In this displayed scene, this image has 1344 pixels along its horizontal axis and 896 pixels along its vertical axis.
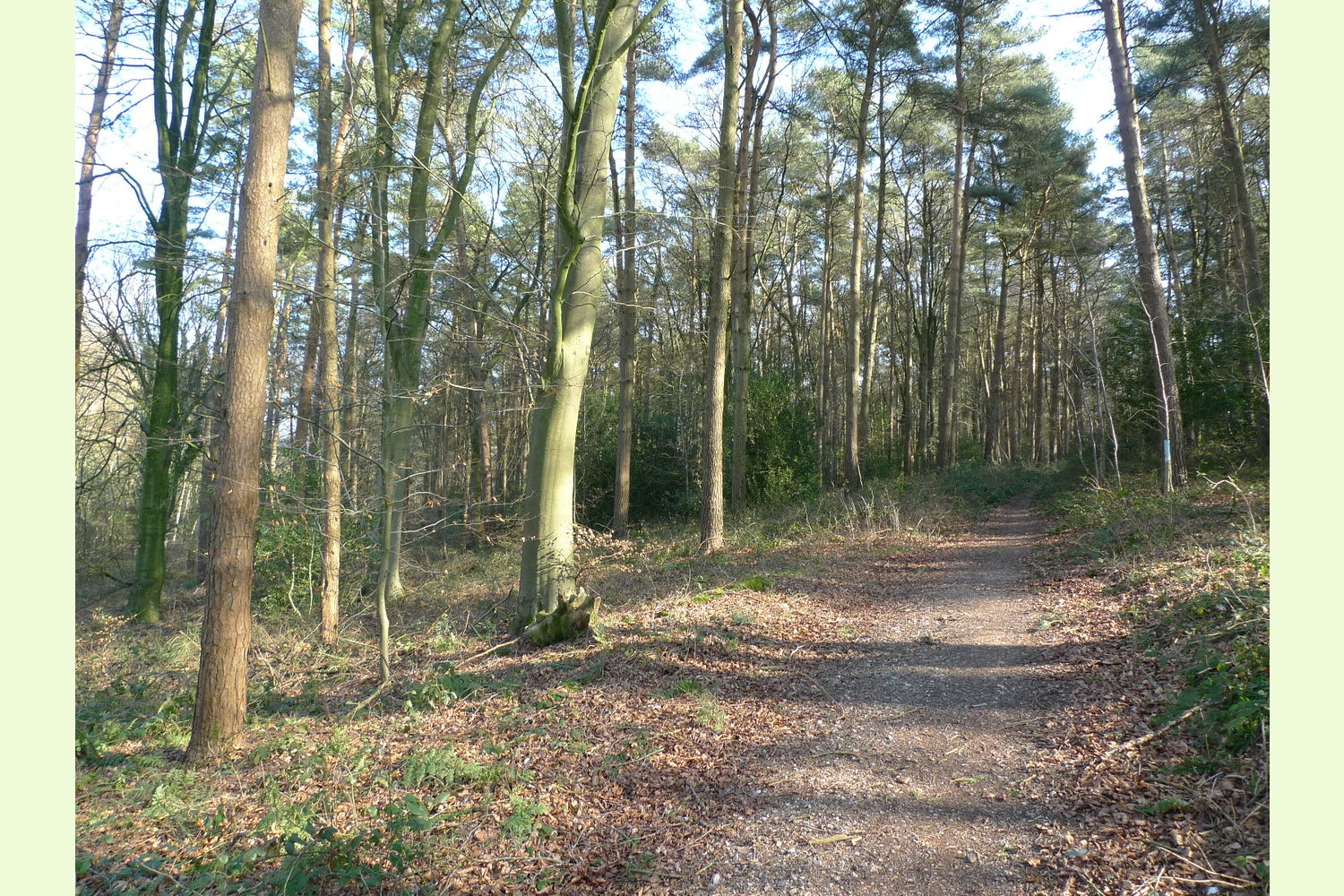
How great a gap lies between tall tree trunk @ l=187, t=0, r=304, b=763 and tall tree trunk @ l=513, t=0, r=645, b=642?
2.58 m

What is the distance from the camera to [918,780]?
13.0 ft

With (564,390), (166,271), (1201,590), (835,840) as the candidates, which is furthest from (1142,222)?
(166,271)

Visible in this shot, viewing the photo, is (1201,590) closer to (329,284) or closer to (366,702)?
(366,702)

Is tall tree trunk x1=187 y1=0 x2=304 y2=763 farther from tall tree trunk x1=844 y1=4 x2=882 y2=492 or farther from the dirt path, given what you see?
tall tree trunk x1=844 y1=4 x2=882 y2=492

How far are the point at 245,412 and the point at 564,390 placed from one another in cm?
297

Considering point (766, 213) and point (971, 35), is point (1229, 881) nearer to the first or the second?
point (766, 213)

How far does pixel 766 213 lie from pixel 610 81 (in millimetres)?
13879

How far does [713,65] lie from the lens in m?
15.7

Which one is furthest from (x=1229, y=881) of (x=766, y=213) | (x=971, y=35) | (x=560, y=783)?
(x=971, y=35)

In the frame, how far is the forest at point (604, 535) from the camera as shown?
3648 mm

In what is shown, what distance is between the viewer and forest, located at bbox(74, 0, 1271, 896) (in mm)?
3648

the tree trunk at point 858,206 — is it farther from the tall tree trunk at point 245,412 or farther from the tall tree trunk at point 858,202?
the tall tree trunk at point 245,412

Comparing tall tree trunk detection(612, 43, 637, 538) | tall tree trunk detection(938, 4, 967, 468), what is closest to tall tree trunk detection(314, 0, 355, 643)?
tall tree trunk detection(612, 43, 637, 538)

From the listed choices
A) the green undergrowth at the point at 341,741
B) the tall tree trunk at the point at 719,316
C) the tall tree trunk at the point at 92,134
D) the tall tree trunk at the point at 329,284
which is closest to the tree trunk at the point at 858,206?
the tall tree trunk at the point at 719,316
